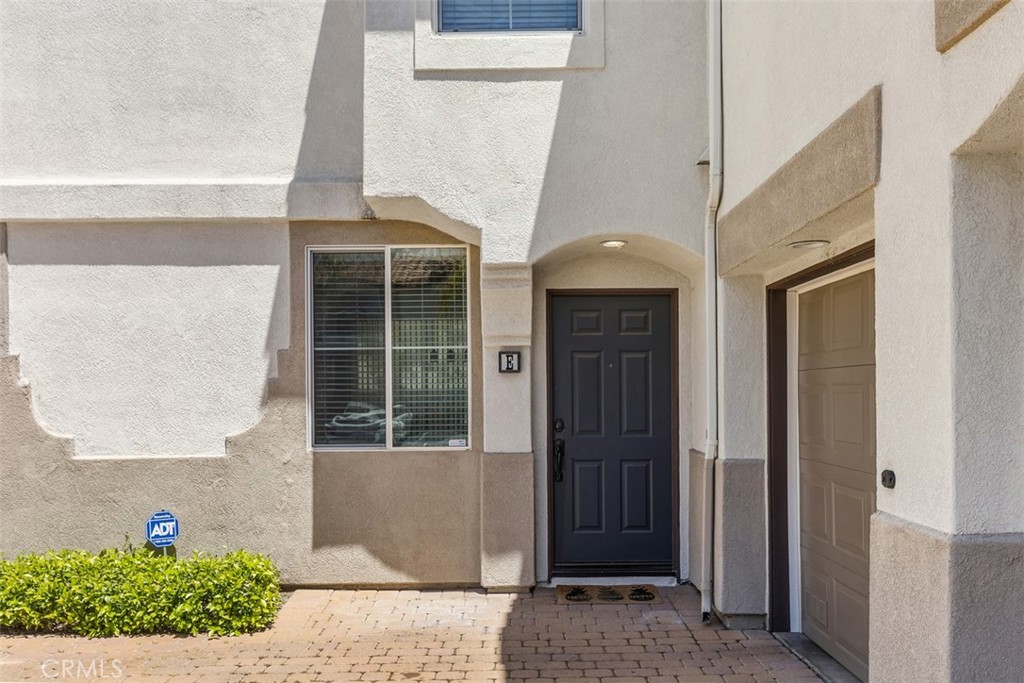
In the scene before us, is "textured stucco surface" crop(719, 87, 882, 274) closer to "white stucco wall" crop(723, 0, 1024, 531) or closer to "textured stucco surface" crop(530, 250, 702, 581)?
"white stucco wall" crop(723, 0, 1024, 531)

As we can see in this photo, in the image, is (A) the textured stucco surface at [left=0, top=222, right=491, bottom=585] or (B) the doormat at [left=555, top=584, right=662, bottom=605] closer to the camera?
(B) the doormat at [left=555, top=584, right=662, bottom=605]

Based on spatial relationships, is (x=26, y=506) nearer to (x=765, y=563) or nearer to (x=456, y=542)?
(x=456, y=542)

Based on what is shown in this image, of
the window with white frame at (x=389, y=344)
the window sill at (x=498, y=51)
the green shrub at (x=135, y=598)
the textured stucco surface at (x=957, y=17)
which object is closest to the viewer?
the textured stucco surface at (x=957, y=17)

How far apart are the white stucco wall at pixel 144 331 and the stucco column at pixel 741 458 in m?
3.46

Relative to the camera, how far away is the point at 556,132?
606 centimetres

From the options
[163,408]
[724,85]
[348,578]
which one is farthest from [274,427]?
[724,85]

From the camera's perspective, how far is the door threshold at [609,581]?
21.9ft

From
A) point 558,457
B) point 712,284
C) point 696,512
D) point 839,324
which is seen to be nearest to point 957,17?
point 839,324

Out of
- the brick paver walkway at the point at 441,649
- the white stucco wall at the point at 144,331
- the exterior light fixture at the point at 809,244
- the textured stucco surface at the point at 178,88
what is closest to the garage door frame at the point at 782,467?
the brick paver walkway at the point at 441,649

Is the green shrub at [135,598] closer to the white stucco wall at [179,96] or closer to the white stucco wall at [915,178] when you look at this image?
the white stucco wall at [179,96]

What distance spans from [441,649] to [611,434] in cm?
232

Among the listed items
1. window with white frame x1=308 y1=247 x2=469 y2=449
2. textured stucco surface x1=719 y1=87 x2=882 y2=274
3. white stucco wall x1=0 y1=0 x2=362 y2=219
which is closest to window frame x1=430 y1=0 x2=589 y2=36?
white stucco wall x1=0 y1=0 x2=362 y2=219

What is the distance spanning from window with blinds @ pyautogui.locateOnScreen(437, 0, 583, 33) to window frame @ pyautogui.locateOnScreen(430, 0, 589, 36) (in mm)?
21

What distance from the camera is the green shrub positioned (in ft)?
18.2
